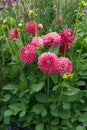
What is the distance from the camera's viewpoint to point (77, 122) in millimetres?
2156

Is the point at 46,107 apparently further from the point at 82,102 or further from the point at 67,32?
the point at 67,32

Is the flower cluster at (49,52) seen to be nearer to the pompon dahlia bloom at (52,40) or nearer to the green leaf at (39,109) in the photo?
the pompon dahlia bloom at (52,40)

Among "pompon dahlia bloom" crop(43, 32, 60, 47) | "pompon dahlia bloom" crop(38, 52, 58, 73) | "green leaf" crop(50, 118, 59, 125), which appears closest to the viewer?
"pompon dahlia bloom" crop(38, 52, 58, 73)

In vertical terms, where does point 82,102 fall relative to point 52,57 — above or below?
below

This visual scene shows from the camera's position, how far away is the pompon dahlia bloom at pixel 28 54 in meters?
1.92

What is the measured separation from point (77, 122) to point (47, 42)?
0.53m

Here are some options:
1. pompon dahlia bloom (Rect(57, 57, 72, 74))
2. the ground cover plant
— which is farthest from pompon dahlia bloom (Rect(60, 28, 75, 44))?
pompon dahlia bloom (Rect(57, 57, 72, 74))

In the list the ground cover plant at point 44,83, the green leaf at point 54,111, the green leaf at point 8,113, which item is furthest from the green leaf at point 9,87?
the green leaf at point 54,111

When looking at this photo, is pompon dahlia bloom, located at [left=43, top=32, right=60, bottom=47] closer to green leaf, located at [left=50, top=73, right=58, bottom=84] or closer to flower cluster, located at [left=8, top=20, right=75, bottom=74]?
flower cluster, located at [left=8, top=20, right=75, bottom=74]

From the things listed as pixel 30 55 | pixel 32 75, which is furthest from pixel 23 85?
pixel 30 55

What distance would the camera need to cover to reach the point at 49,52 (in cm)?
188

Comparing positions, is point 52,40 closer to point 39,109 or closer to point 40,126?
point 39,109

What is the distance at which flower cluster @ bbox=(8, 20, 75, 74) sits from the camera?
184 cm

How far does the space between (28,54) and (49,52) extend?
119 mm
